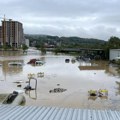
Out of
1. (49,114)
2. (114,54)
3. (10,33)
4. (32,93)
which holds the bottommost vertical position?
(32,93)

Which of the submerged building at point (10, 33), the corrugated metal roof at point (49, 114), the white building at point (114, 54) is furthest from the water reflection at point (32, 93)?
the submerged building at point (10, 33)

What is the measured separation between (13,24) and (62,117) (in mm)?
169296

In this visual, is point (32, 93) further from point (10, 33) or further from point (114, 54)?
point (10, 33)

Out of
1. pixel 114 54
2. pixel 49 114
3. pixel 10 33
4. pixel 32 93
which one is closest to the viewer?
pixel 49 114

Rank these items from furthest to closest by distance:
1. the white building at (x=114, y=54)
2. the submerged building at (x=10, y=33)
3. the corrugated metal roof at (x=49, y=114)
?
the submerged building at (x=10, y=33), the white building at (x=114, y=54), the corrugated metal roof at (x=49, y=114)

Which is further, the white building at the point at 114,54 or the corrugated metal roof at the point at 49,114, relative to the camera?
the white building at the point at 114,54

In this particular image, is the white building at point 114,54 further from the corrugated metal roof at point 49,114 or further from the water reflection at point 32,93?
the corrugated metal roof at point 49,114

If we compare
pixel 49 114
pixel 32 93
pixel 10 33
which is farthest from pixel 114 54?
pixel 10 33

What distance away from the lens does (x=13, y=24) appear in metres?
175

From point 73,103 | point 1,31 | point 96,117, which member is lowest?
point 73,103

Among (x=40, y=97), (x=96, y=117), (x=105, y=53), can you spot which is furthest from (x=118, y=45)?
(x=96, y=117)

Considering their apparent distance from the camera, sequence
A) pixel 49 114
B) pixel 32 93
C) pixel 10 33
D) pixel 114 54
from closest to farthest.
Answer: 1. pixel 49 114
2. pixel 32 93
3. pixel 114 54
4. pixel 10 33

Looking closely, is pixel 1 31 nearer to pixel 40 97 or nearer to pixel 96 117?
pixel 40 97

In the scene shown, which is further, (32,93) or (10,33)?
(10,33)
